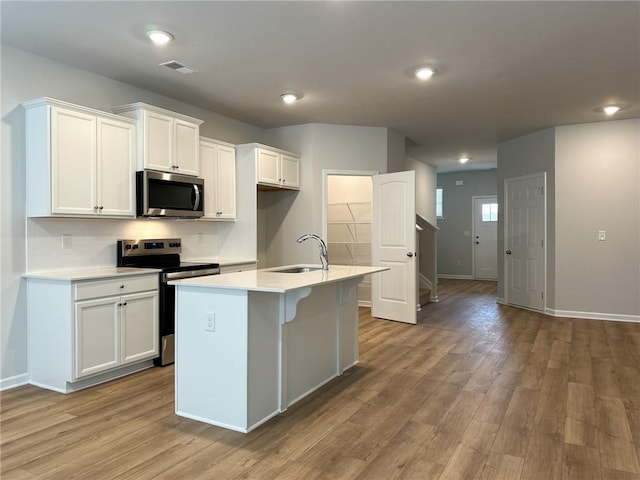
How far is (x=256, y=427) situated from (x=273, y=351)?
45cm

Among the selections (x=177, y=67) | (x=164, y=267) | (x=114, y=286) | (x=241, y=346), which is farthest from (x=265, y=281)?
(x=177, y=67)

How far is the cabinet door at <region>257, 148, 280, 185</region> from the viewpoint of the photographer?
527cm

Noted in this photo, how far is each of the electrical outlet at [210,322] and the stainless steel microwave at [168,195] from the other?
1.65m

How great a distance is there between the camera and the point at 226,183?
16.8 feet

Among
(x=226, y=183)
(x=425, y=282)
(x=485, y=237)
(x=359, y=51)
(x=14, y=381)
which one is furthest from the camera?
(x=485, y=237)

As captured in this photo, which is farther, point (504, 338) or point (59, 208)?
point (504, 338)

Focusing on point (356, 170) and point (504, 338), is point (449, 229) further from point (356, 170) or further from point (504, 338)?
point (504, 338)

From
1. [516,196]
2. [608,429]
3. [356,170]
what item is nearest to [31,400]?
[608,429]

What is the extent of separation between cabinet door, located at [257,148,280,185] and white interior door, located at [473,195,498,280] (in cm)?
669

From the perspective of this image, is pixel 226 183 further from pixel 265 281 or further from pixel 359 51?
pixel 265 281

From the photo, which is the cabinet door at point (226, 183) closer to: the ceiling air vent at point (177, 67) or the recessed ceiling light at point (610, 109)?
the ceiling air vent at point (177, 67)

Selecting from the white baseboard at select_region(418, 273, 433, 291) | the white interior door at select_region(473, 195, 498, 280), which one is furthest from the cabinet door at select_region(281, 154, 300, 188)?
the white interior door at select_region(473, 195, 498, 280)

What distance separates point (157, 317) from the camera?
384 cm

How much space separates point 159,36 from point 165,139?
111cm
